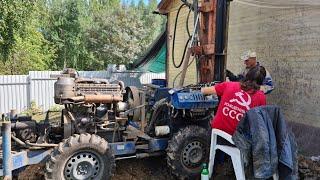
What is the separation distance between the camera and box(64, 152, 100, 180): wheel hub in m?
4.52

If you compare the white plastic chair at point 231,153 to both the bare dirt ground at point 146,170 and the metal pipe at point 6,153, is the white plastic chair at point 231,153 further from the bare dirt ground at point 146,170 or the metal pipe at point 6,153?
the metal pipe at point 6,153

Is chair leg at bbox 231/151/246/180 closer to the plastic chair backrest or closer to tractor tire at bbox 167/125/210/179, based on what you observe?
the plastic chair backrest

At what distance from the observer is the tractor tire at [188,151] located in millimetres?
4988

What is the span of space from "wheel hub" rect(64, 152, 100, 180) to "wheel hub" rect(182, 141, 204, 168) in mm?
1213

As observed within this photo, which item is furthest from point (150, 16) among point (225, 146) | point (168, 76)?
point (225, 146)

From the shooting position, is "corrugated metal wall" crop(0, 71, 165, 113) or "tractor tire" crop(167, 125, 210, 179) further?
"corrugated metal wall" crop(0, 71, 165, 113)

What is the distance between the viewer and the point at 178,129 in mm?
5238

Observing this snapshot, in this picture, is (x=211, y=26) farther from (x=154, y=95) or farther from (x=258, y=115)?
(x=258, y=115)

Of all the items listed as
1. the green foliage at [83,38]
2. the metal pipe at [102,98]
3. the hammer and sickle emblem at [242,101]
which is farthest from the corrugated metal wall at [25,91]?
the hammer and sickle emblem at [242,101]

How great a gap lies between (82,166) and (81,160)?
10 centimetres

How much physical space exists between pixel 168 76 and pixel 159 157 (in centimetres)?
706

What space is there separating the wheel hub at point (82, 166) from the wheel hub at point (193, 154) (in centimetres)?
121

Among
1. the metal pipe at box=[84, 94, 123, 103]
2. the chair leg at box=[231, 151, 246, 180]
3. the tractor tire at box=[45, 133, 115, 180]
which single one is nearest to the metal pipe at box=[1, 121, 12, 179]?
the tractor tire at box=[45, 133, 115, 180]

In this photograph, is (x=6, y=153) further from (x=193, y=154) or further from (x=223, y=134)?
(x=223, y=134)
